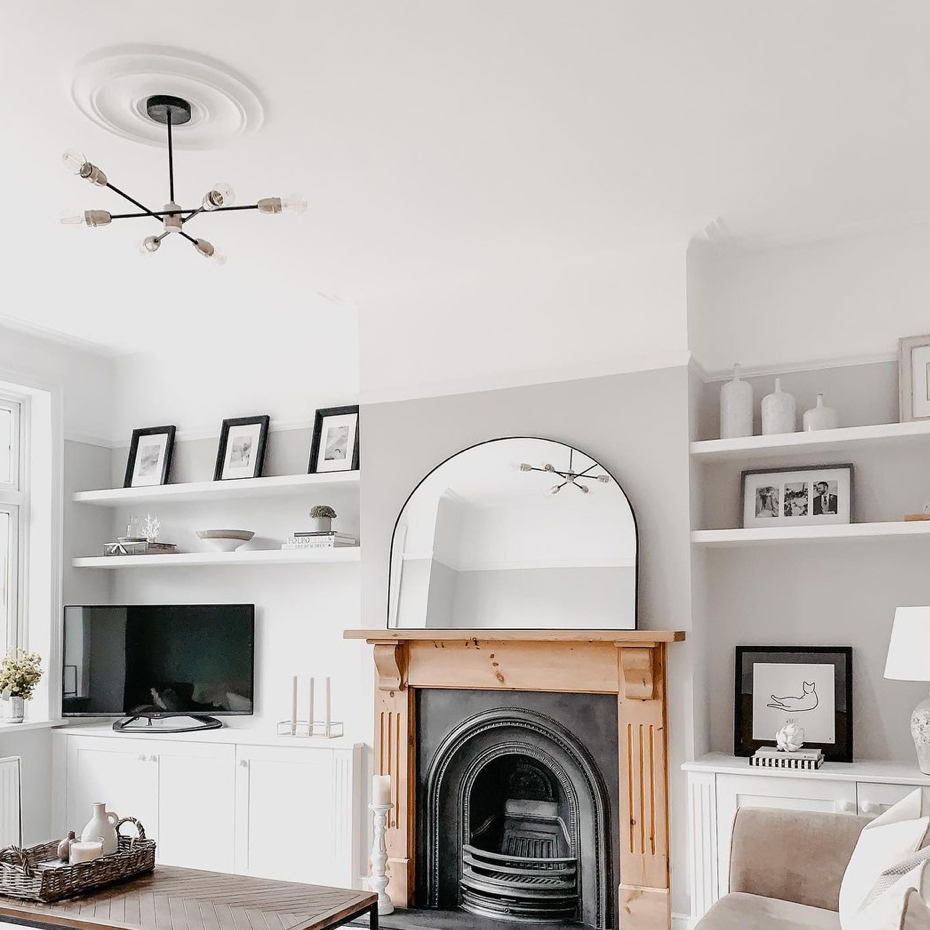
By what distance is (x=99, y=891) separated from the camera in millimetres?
3176

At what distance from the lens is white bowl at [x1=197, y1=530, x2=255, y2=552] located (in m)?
5.04

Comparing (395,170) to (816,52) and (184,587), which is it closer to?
(816,52)

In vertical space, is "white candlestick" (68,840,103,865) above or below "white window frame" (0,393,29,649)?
below

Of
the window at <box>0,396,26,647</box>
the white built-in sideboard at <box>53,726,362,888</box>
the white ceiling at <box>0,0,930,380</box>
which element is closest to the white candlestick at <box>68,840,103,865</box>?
the white built-in sideboard at <box>53,726,362,888</box>

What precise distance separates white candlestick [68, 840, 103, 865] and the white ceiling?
7.06ft

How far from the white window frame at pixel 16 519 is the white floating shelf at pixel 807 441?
3.47 m

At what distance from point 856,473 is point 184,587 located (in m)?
3.38

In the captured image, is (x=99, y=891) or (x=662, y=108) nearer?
(x=662, y=108)

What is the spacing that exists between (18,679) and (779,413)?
12.0ft

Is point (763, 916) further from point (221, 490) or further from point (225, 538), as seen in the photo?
point (221, 490)

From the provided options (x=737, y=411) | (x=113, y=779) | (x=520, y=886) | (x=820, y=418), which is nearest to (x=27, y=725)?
(x=113, y=779)

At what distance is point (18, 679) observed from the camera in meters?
4.88

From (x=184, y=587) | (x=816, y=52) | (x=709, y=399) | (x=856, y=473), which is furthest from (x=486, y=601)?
(x=816, y=52)

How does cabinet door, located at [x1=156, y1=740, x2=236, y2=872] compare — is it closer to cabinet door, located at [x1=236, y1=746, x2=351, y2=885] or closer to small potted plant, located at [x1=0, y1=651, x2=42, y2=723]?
cabinet door, located at [x1=236, y1=746, x2=351, y2=885]
